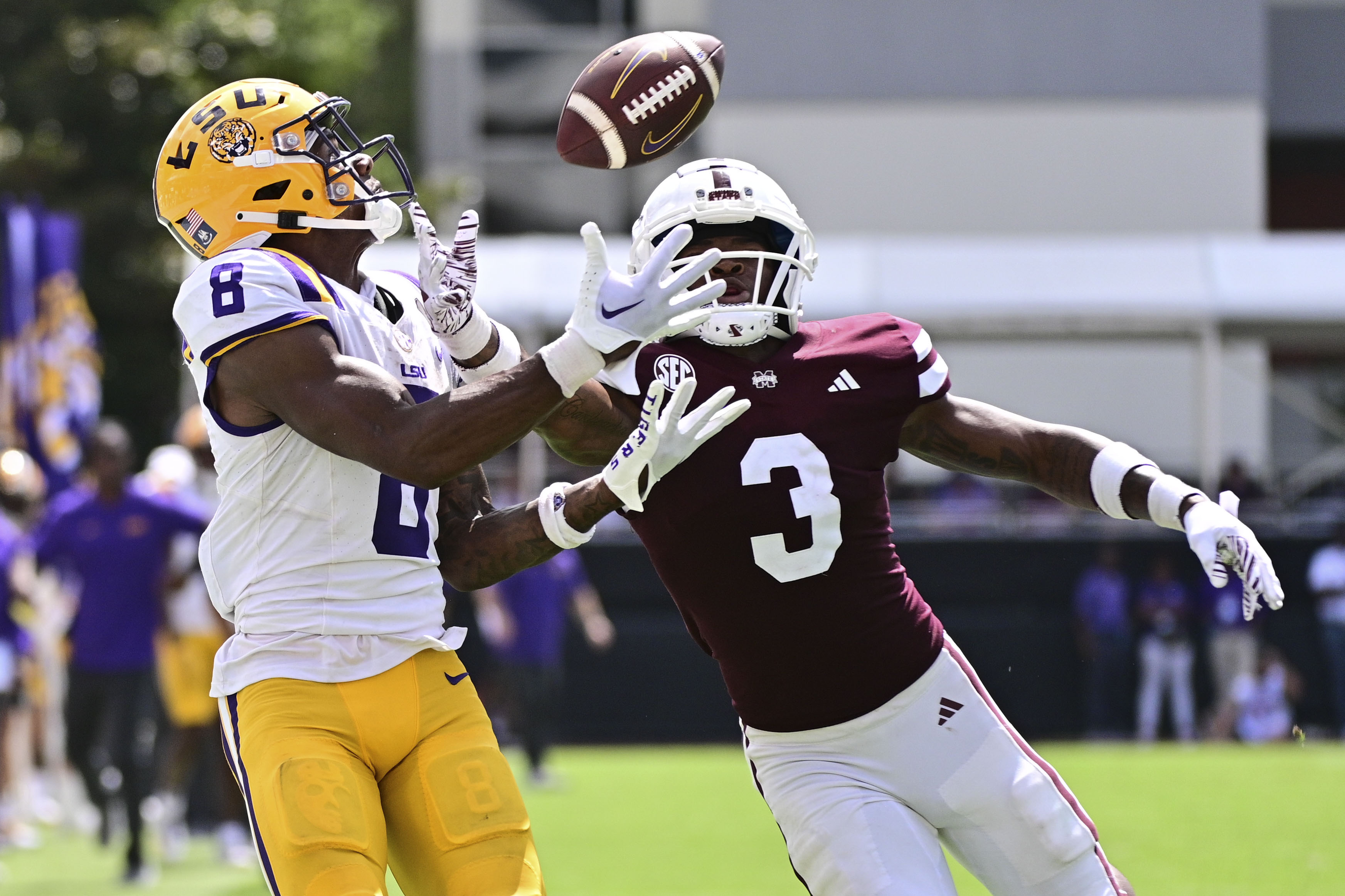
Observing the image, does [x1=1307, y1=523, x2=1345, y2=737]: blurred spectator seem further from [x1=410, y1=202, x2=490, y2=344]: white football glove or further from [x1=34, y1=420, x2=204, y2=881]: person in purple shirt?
[x1=410, y1=202, x2=490, y2=344]: white football glove

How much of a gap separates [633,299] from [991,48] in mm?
18800

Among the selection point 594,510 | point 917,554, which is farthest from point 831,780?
point 917,554

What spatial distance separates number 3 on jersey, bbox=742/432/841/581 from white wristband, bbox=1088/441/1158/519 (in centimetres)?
55

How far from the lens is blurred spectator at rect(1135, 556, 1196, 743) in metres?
13.4

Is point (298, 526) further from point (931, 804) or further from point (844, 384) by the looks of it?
point (931, 804)

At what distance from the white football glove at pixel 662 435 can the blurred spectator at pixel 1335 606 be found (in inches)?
426

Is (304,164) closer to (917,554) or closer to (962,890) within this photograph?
(962,890)

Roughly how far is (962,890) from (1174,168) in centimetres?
1528

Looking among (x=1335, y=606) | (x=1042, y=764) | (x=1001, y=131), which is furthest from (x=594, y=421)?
(x=1001, y=131)

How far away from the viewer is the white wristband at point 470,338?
11.3 ft

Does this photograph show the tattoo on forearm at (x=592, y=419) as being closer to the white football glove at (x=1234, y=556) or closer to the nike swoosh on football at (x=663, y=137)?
the nike swoosh on football at (x=663, y=137)

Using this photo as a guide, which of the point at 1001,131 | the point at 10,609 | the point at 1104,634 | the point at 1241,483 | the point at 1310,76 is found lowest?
the point at 1104,634

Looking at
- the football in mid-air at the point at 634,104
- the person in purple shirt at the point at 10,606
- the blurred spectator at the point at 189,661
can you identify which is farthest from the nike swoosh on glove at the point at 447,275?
the person in purple shirt at the point at 10,606

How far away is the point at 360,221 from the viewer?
11.0 feet
